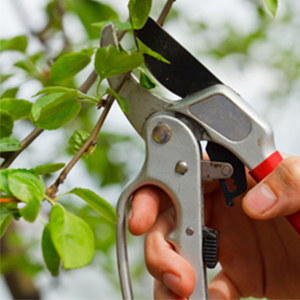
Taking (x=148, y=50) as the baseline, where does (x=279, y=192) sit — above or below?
below

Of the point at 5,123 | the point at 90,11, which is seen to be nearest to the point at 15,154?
the point at 5,123

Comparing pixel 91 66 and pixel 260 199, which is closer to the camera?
pixel 260 199

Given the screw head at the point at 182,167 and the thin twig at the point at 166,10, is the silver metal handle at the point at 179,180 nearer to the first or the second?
the screw head at the point at 182,167

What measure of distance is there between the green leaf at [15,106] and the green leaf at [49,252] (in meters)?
0.13

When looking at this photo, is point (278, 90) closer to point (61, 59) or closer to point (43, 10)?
point (43, 10)

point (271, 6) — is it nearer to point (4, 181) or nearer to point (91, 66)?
point (4, 181)

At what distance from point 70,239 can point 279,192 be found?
0.29 meters

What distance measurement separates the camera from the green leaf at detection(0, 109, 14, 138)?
43 centimetres

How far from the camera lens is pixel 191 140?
507 mm

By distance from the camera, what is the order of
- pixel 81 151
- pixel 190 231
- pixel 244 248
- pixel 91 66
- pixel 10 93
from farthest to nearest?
pixel 91 66, pixel 244 248, pixel 10 93, pixel 190 231, pixel 81 151

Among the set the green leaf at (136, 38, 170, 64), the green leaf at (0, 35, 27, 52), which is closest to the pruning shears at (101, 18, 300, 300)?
the green leaf at (136, 38, 170, 64)

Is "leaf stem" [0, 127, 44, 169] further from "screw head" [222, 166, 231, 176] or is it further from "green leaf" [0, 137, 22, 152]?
"screw head" [222, 166, 231, 176]

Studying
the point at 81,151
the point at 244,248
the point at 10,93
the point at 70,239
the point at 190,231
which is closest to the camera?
the point at 70,239

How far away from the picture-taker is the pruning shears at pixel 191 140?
1.64ft
